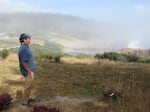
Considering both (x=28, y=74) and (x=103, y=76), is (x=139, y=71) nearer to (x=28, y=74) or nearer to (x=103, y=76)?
(x=103, y=76)

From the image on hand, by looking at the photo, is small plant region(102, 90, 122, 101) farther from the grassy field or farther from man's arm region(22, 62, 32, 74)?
man's arm region(22, 62, 32, 74)

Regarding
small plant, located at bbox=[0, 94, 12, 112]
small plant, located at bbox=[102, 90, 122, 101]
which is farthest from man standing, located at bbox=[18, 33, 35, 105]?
small plant, located at bbox=[102, 90, 122, 101]

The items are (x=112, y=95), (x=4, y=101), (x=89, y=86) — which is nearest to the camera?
(x=4, y=101)

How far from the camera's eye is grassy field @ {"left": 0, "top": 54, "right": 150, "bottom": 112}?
29.6ft

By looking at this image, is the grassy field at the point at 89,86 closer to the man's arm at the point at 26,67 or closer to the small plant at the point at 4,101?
the small plant at the point at 4,101

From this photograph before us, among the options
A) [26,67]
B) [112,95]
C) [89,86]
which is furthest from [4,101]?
[89,86]

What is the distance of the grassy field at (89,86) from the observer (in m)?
9.03

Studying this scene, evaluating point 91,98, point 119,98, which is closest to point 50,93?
point 91,98

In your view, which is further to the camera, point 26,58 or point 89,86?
point 89,86

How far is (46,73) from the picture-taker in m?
17.2

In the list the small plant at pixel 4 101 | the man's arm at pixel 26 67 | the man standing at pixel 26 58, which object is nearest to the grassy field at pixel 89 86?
the small plant at pixel 4 101

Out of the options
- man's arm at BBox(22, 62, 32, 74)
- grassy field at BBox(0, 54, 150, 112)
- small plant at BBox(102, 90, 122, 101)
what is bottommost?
grassy field at BBox(0, 54, 150, 112)

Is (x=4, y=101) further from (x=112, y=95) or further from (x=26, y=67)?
(x=112, y=95)

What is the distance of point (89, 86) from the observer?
1405 cm
